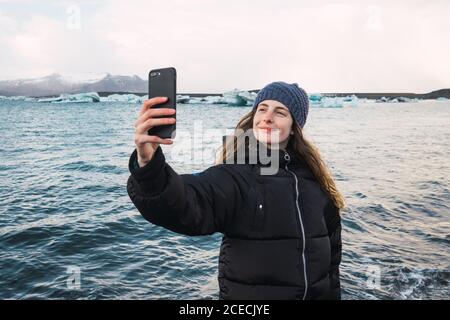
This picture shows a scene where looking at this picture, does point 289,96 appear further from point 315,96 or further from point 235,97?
point 315,96

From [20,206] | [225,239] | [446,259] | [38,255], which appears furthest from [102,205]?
[225,239]

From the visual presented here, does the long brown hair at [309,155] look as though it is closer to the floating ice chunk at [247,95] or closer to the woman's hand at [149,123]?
the woman's hand at [149,123]

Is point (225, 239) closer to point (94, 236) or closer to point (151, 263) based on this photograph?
point (151, 263)

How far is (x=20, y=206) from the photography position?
12.1 meters

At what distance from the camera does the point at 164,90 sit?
2027 millimetres

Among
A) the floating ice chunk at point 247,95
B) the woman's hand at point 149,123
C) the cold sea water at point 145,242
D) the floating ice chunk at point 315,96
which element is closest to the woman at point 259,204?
the woman's hand at point 149,123

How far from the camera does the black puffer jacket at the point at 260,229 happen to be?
7.84ft

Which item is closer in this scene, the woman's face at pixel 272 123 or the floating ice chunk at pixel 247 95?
the woman's face at pixel 272 123

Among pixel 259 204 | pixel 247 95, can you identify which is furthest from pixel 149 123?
pixel 247 95

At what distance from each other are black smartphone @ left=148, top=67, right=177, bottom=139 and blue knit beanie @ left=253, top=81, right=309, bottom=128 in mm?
1112

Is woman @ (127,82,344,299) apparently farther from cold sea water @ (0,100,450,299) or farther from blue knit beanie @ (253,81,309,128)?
cold sea water @ (0,100,450,299)

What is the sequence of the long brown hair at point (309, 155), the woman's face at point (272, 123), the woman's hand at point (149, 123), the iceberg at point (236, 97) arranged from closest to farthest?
the woman's hand at point (149, 123), the woman's face at point (272, 123), the long brown hair at point (309, 155), the iceberg at point (236, 97)

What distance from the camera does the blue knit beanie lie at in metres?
3.01

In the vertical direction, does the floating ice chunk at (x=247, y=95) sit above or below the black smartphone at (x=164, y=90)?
above
